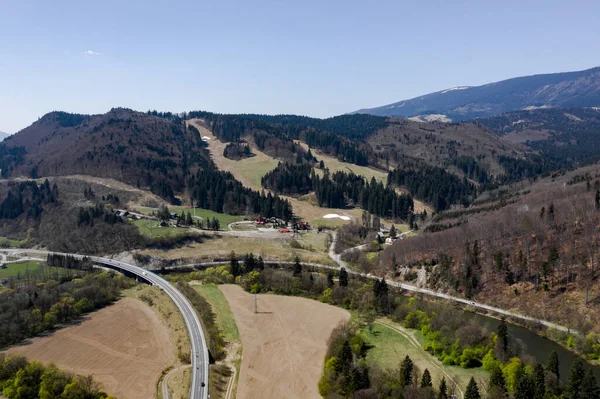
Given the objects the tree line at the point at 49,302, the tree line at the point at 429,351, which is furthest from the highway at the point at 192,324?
the tree line at the point at 429,351

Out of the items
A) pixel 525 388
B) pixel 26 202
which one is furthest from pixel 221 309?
pixel 26 202

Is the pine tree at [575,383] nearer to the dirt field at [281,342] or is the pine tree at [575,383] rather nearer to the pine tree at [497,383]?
the pine tree at [497,383]

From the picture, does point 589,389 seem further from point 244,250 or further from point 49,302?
point 244,250

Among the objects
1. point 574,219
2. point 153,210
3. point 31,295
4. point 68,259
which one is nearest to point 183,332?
point 31,295

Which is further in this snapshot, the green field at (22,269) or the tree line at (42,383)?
the green field at (22,269)

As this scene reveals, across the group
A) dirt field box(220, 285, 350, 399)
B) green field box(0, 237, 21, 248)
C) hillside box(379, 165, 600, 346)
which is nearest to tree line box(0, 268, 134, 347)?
dirt field box(220, 285, 350, 399)

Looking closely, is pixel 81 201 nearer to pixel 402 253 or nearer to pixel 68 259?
pixel 68 259
